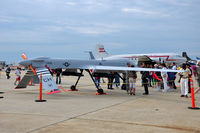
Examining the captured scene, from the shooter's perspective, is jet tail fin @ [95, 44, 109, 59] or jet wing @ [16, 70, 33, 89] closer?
jet wing @ [16, 70, 33, 89]

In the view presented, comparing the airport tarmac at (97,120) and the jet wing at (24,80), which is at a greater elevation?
the jet wing at (24,80)

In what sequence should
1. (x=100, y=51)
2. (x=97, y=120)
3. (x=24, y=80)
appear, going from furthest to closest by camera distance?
(x=100, y=51), (x=24, y=80), (x=97, y=120)

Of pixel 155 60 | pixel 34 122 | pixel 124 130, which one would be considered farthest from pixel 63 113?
pixel 155 60

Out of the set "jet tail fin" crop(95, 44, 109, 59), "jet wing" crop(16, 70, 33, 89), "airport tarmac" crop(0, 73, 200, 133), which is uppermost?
"jet tail fin" crop(95, 44, 109, 59)

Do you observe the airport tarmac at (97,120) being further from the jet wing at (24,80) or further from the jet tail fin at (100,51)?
the jet tail fin at (100,51)

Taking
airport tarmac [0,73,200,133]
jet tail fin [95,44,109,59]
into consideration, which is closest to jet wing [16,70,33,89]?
airport tarmac [0,73,200,133]

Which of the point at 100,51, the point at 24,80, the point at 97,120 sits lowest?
the point at 97,120

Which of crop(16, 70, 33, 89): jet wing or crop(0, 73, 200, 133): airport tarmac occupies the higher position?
crop(16, 70, 33, 89): jet wing

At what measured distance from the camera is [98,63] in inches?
554

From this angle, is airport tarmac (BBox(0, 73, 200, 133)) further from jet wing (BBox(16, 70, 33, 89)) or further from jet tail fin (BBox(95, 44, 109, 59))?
jet tail fin (BBox(95, 44, 109, 59))

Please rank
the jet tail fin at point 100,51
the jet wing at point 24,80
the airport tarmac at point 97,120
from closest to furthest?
the airport tarmac at point 97,120, the jet wing at point 24,80, the jet tail fin at point 100,51

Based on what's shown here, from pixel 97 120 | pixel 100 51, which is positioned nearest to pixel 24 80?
pixel 97 120

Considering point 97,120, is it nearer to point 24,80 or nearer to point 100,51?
point 24,80

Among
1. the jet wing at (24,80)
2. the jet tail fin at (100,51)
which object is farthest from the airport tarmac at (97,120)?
the jet tail fin at (100,51)
